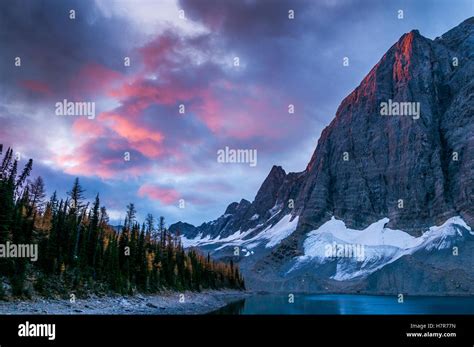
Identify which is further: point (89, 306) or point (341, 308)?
point (341, 308)

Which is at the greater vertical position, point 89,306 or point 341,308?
point 89,306

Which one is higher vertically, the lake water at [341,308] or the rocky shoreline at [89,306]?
the rocky shoreline at [89,306]

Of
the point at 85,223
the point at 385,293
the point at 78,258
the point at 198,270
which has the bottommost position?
the point at 385,293

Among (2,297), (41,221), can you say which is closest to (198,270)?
(41,221)

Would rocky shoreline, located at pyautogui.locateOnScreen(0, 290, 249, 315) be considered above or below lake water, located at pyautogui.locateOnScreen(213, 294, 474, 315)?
above

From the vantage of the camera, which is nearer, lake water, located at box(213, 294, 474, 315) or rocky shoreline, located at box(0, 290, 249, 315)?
rocky shoreline, located at box(0, 290, 249, 315)

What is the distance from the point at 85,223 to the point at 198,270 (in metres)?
46.0

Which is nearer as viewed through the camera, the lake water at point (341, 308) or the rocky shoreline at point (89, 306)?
the rocky shoreline at point (89, 306)

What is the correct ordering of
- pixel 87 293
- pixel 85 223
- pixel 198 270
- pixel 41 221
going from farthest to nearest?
pixel 198 270 → pixel 85 223 → pixel 41 221 → pixel 87 293

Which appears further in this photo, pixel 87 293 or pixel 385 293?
pixel 385 293

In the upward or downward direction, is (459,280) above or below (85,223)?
below
